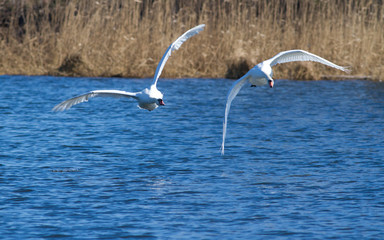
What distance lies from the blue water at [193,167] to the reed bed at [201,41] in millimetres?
1422

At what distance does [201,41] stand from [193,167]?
Result: 369 inches

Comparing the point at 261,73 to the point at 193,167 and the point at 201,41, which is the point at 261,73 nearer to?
the point at 193,167

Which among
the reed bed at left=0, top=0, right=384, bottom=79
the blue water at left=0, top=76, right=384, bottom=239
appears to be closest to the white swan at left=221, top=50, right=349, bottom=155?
the blue water at left=0, top=76, right=384, bottom=239

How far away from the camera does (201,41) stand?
742 inches

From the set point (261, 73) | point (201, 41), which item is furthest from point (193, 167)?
point (201, 41)

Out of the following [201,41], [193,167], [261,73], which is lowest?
[193,167]

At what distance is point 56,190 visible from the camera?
8.55 metres

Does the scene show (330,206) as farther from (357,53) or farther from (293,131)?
(357,53)

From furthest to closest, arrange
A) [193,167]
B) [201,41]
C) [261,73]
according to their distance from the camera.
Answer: [201,41], [193,167], [261,73]

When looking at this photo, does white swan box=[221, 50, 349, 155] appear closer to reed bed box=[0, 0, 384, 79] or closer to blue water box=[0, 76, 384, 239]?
blue water box=[0, 76, 384, 239]

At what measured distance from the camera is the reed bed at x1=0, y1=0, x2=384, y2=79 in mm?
18203

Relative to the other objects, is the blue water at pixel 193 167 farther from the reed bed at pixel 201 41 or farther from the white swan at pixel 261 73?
the reed bed at pixel 201 41

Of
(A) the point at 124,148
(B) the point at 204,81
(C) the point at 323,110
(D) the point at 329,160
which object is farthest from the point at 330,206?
(B) the point at 204,81

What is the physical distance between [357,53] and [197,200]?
11.2 meters
